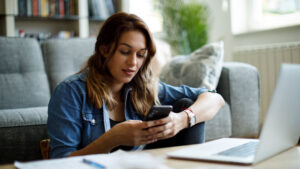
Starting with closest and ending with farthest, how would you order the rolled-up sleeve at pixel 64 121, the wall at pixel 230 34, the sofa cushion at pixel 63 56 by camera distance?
1. the rolled-up sleeve at pixel 64 121
2. the sofa cushion at pixel 63 56
3. the wall at pixel 230 34

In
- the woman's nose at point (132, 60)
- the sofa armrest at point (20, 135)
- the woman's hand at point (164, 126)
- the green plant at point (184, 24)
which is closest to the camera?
the woman's hand at point (164, 126)

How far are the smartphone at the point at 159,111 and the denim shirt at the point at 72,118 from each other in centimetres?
32

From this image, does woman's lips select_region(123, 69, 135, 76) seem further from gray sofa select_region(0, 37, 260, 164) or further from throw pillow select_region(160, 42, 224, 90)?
throw pillow select_region(160, 42, 224, 90)

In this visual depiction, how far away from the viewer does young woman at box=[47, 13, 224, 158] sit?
1.03m

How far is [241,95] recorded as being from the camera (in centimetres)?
228

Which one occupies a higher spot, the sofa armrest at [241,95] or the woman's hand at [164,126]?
the woman's hand at [164,126]

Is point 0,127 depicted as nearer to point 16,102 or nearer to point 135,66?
point 16,102

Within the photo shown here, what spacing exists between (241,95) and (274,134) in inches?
61.4

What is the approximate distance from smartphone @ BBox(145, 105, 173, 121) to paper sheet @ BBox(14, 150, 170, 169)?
0.17 m

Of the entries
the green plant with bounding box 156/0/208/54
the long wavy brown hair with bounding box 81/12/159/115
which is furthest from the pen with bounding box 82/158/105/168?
the green plant with bounding box 156/0/208/54

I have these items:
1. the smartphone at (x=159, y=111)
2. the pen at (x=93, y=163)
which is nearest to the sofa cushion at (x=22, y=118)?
the smartphone at (x=159, y=111)

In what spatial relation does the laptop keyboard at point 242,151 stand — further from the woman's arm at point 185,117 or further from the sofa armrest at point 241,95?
the sofa armrest at point 241,95

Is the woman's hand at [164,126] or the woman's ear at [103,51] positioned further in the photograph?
the woman's ear at [103,51]

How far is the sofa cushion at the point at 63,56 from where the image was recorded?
2512 millimetres
